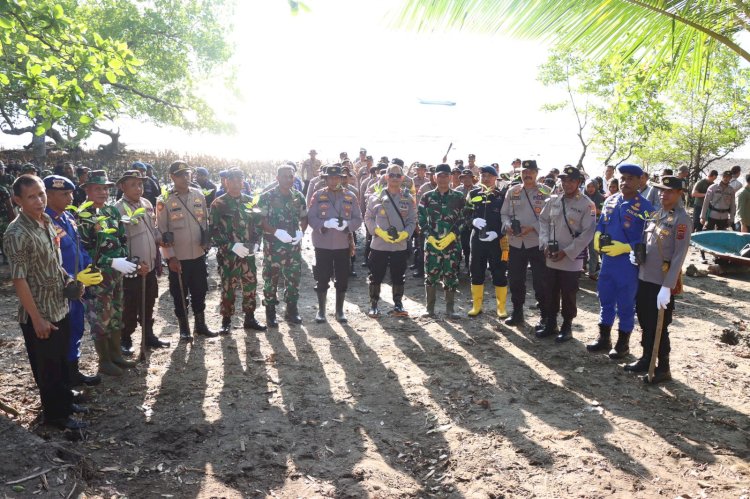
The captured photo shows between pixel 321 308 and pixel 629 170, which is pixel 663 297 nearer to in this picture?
pixel 629 170

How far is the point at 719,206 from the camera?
1221cm

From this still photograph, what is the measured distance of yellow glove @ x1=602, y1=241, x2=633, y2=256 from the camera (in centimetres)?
544

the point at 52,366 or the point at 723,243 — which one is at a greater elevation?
the point at 723,243

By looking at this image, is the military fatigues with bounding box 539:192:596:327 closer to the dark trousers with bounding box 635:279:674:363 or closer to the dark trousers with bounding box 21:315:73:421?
the dark trousers with bounding box 635:279:674:363

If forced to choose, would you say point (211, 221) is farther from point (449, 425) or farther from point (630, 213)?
point (630, 213)

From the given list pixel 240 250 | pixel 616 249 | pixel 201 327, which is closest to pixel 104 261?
pixel 240 250

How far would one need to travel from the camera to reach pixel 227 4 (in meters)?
25.4

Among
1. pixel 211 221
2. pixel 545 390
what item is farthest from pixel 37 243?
pixel 545 390

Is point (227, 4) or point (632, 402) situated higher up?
point (227, 4)

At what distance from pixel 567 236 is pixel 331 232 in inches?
112

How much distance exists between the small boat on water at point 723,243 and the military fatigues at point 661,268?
6.09m

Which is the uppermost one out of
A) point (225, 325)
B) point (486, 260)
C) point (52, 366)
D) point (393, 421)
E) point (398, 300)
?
point (486, 260)

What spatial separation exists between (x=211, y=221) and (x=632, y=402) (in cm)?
469

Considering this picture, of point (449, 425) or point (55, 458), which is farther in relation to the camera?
point (449, 425)
